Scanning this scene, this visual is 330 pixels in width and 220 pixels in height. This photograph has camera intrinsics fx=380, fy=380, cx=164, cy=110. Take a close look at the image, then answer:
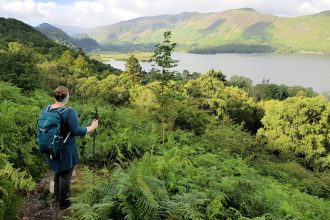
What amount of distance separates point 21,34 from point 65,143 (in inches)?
4218

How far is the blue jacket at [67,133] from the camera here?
17.4ft

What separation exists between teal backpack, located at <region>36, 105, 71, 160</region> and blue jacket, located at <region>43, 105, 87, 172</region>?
8 cm

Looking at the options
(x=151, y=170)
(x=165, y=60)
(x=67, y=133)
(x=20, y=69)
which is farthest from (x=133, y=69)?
(x=67, y=133)

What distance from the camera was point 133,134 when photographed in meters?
9.92

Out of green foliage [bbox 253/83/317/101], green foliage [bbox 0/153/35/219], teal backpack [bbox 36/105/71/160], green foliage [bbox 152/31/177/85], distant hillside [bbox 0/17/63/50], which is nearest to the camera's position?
green foliage [bbox 0/153/35/219]

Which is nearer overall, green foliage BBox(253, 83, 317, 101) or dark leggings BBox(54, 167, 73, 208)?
dark leggings BBox(54, 167, 73, 208)

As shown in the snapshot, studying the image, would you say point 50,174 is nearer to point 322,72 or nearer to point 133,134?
point 133,134

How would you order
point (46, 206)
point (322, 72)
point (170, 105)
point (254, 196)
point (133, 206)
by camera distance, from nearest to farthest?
point (133, 206), point (46, 206), point (254, 196), point (170, 105), point (322, 72)

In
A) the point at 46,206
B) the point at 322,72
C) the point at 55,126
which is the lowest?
the point at 322,72

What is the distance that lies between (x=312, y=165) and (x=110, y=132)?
30005 mm

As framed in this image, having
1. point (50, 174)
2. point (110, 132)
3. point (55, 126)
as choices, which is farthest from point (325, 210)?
point (55, 126)

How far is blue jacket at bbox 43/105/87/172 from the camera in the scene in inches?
209

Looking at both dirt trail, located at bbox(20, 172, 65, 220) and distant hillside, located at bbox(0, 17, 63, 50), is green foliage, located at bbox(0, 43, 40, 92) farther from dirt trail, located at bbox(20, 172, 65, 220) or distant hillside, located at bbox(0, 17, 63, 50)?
distant hillside, located at bbox(0, 17, 63, 50)

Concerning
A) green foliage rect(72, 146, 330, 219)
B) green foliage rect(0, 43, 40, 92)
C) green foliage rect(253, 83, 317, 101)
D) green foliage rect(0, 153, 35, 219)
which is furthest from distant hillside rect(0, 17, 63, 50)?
green foliage rect(0, 153, 35, 219)
